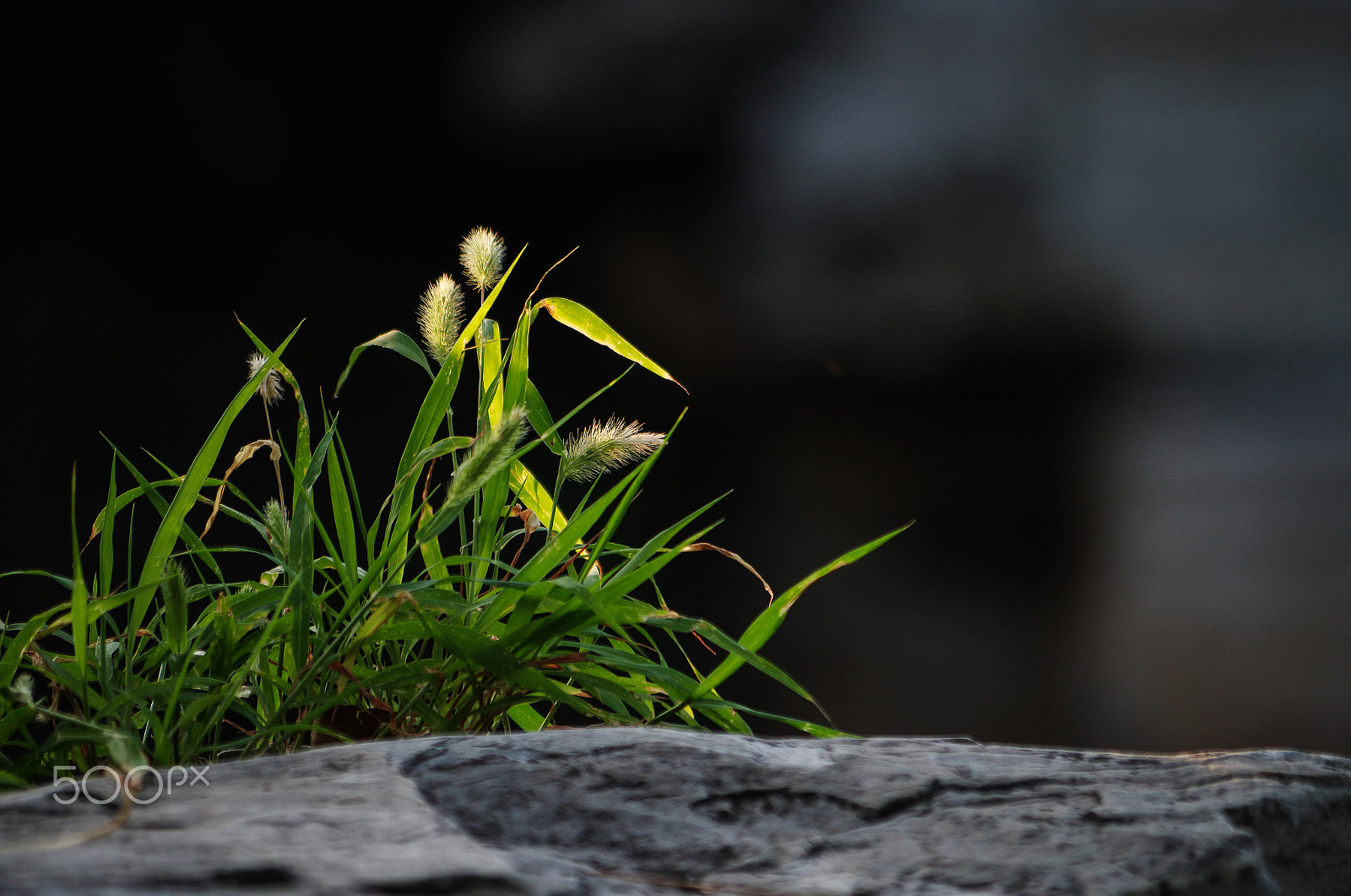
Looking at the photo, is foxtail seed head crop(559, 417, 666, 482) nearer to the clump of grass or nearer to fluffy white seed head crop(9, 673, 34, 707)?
the clump of grass

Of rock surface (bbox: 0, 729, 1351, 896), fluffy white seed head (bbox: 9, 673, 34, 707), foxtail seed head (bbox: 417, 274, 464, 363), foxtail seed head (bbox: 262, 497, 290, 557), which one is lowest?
fluffy white seed head (bbox: 9, 673, 34, 707)

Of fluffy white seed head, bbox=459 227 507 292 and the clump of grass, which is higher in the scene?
fluffy white seed head, bbox=459 227 507 292

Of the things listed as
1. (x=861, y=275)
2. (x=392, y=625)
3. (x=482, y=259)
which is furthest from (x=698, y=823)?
(x=861, y=275)

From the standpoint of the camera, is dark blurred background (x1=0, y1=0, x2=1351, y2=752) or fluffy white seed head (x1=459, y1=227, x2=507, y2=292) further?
dark blurred background (x1=0, y1=0, x2=1351, y2=752)

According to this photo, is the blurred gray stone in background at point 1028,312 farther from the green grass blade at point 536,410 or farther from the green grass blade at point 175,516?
the green grass blade at point 175,516

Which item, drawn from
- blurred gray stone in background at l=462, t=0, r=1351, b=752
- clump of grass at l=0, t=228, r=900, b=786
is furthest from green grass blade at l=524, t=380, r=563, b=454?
blurred gray stone in background at l=462, t=0, r=1351, b=752

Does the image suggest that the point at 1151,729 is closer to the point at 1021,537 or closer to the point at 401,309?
the point at 1021,537
